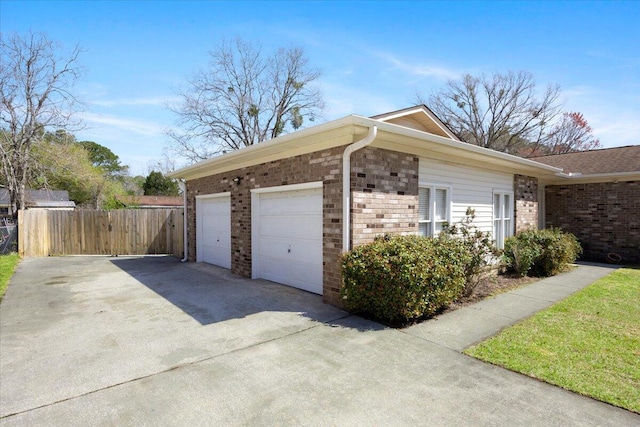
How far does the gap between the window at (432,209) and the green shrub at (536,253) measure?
2.15 m

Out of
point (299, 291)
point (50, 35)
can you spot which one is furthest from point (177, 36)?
point (50, 35)

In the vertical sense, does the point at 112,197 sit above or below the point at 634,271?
above

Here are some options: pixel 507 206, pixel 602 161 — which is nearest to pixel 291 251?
pixel 507 206

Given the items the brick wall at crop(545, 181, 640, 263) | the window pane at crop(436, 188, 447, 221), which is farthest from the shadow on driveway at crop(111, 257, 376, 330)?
the brick wall at crop(545, 181, 640, 263)

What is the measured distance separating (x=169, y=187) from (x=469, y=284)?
4859 centimetres

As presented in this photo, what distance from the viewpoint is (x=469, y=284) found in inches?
249

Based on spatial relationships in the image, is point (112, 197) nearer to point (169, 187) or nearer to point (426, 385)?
point (169, 187)

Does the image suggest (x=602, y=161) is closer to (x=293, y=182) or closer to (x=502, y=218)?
(x=502, y=218)

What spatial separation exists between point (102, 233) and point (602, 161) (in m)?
19.1

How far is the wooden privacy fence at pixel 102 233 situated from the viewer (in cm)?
1274

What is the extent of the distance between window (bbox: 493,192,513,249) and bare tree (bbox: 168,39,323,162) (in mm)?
19044

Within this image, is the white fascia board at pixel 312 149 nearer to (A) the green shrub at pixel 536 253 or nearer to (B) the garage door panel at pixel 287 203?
(B) the garage door panel at pixel 287 203

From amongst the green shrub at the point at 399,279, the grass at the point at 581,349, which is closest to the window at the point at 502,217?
the grass at the point at 581,349

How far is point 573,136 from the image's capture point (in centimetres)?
2853
